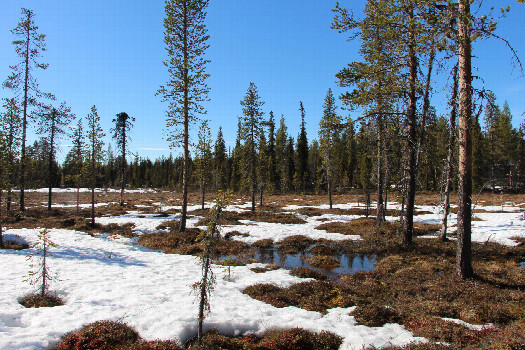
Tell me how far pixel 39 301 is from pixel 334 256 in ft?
38.8

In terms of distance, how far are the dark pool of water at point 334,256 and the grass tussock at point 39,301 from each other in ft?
26.5

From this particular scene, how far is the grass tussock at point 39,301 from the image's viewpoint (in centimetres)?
708

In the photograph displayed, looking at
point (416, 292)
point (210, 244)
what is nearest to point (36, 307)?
point (210, 244)

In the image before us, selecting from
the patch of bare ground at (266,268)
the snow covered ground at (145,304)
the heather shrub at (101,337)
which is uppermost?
the heather shrub at (101,337)

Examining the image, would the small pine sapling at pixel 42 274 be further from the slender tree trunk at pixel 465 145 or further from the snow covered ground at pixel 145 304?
the slender tree trunk at pixel 465 145

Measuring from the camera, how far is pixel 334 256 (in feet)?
46.3

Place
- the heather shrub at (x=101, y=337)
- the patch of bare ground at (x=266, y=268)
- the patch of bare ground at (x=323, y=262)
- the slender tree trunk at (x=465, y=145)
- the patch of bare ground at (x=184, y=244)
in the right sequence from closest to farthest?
1. the heather shrub at (x=101, y=337)
2. the slender tree trunk at (x=465, y=145)
3. the patch of bare ground at (x=266, y=268)
4. the patch of bare ground at (x=323, y=262)
5. the patch of bare ground at (x=184, y=244)

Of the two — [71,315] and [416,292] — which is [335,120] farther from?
[71,315]

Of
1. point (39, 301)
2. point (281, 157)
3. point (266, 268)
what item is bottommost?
point (266, 268)

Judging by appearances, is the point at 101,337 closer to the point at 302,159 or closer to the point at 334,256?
the point at 334,256

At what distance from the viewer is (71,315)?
21.2 feet

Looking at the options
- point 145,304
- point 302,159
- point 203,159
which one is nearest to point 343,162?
point 302,159

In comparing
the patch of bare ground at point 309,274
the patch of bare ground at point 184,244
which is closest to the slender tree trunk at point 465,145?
the patch of bare ground at point 309,274

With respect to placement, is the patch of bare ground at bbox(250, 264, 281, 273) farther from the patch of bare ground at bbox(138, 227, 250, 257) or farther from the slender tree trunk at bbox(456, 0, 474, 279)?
the slender tree trunk at bbox(456, 0, 474, 279)
